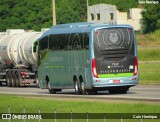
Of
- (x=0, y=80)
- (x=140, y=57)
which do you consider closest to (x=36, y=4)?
(x=140, y=57)

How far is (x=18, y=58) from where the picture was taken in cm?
5412

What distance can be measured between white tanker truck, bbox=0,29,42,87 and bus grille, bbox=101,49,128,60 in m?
13.5

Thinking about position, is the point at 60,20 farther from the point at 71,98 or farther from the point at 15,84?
the point at 71,98

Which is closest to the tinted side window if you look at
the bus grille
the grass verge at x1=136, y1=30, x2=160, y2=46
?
the bus grille

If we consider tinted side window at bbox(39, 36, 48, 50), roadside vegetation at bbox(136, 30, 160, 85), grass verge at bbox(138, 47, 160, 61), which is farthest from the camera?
grass verge at bbox(138, 47, 160, 61)

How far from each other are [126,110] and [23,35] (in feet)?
91.5

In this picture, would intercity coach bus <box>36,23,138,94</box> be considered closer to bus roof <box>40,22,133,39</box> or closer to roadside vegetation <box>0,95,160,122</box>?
bus roof <box>40,22,133,39</box>

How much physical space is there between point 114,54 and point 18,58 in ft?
57.3

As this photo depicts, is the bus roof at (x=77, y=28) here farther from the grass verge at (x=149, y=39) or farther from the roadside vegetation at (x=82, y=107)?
the grass verge at (x=149, y=39)

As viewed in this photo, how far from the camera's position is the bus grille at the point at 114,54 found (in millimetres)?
37469

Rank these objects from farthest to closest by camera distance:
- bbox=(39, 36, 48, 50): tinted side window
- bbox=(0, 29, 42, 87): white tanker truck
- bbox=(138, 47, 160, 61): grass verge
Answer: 1. bbox=(138, 47, 160, 61): grass verge
2. bbox=(0, 29, 42, 87): white tanker truck
3. bbox=(39, 36, 48, 50): tinted side window

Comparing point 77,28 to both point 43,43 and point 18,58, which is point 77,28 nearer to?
point 43,43

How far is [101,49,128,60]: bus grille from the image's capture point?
123ft

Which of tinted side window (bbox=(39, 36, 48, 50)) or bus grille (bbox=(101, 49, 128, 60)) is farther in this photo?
tinted side window (bbox=(39, 36, 48, 50))
